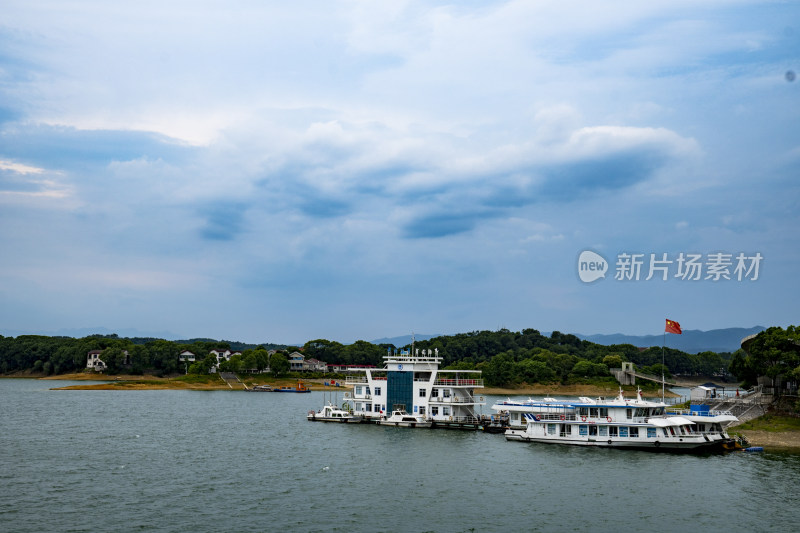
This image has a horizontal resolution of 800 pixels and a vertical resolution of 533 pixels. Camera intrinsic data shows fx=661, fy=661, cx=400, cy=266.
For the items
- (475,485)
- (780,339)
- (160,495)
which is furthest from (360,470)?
(780,339)

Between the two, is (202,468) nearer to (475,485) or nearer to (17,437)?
(475,485)

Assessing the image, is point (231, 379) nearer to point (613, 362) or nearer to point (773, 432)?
point (613, 362)

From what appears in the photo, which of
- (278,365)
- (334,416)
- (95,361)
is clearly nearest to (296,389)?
(278,365)

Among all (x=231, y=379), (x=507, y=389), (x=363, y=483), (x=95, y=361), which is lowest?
(x=363, y=483)

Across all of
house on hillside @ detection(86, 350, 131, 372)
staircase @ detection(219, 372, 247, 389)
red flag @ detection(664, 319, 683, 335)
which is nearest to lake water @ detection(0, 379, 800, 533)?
red flag @ detection(664, 319, 683, 335)

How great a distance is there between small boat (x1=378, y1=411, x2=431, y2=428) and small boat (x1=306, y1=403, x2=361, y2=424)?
4660 millimetres

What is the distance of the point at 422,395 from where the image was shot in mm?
78312

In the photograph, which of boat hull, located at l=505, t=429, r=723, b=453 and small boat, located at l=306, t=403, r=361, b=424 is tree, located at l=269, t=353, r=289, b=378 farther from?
boat hull, located at l=505, t=429, r=723, b=453

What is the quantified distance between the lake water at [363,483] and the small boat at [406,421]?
225 cm

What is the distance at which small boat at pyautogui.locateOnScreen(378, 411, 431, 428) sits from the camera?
76300 millimetres

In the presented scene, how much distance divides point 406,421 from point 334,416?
10.7 metres

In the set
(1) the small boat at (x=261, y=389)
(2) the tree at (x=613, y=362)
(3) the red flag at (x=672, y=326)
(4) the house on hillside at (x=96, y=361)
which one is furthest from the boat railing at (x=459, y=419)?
(4) the house on hillside at (x=96, y=361)

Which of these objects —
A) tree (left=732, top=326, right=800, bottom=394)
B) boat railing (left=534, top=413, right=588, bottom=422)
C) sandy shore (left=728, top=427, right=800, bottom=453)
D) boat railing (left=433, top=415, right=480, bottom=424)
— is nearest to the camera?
sandy shore (left=728, top=427, right=800, bottom=453)

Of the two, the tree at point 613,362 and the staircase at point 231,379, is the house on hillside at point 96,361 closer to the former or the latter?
the staircase at point 231,379
